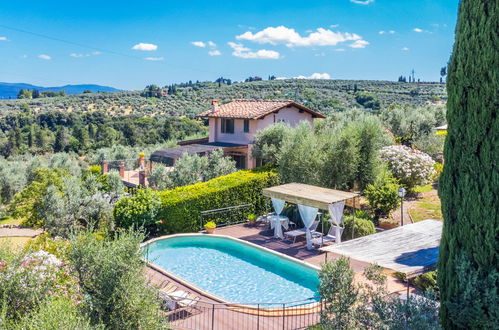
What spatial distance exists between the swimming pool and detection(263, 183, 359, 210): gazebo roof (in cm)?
213

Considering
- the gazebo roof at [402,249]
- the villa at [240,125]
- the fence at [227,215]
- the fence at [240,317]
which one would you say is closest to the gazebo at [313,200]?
the gazebo roof at [402,249]

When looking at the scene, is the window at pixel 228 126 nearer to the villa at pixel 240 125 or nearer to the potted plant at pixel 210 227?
the villa at pixel 240 125

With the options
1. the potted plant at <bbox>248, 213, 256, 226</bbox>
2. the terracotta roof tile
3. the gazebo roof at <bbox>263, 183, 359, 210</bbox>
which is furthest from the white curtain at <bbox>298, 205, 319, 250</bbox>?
the terracotta roof tile

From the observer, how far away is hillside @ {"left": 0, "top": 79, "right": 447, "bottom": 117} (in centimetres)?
6181

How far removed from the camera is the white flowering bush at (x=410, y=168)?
21.3m

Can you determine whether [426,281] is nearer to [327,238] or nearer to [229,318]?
[327,238]

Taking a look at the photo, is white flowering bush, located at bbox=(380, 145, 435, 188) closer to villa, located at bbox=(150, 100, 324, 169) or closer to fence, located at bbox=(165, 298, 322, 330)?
villa, located at bbox=(150, 100, 324, 169)

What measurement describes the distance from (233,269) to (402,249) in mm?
6146

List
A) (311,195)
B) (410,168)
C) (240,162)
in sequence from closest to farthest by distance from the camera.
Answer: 1. (311,195)
2. (410,168)
3. (240,162)

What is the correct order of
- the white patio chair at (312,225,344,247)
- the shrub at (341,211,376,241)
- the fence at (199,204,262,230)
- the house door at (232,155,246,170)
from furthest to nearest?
the house door at (232,155,246,170) → the fence at (199,204,262,230) → the shrub at (341,211,376,241) → the white patio chair at (312,225,344,247)

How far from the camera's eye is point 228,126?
101 feet

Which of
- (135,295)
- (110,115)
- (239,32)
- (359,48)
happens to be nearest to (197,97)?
(110,115)

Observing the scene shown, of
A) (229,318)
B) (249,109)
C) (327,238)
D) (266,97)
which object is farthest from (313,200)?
(266,97)

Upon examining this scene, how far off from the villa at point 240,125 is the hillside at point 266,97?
26.0 metres
